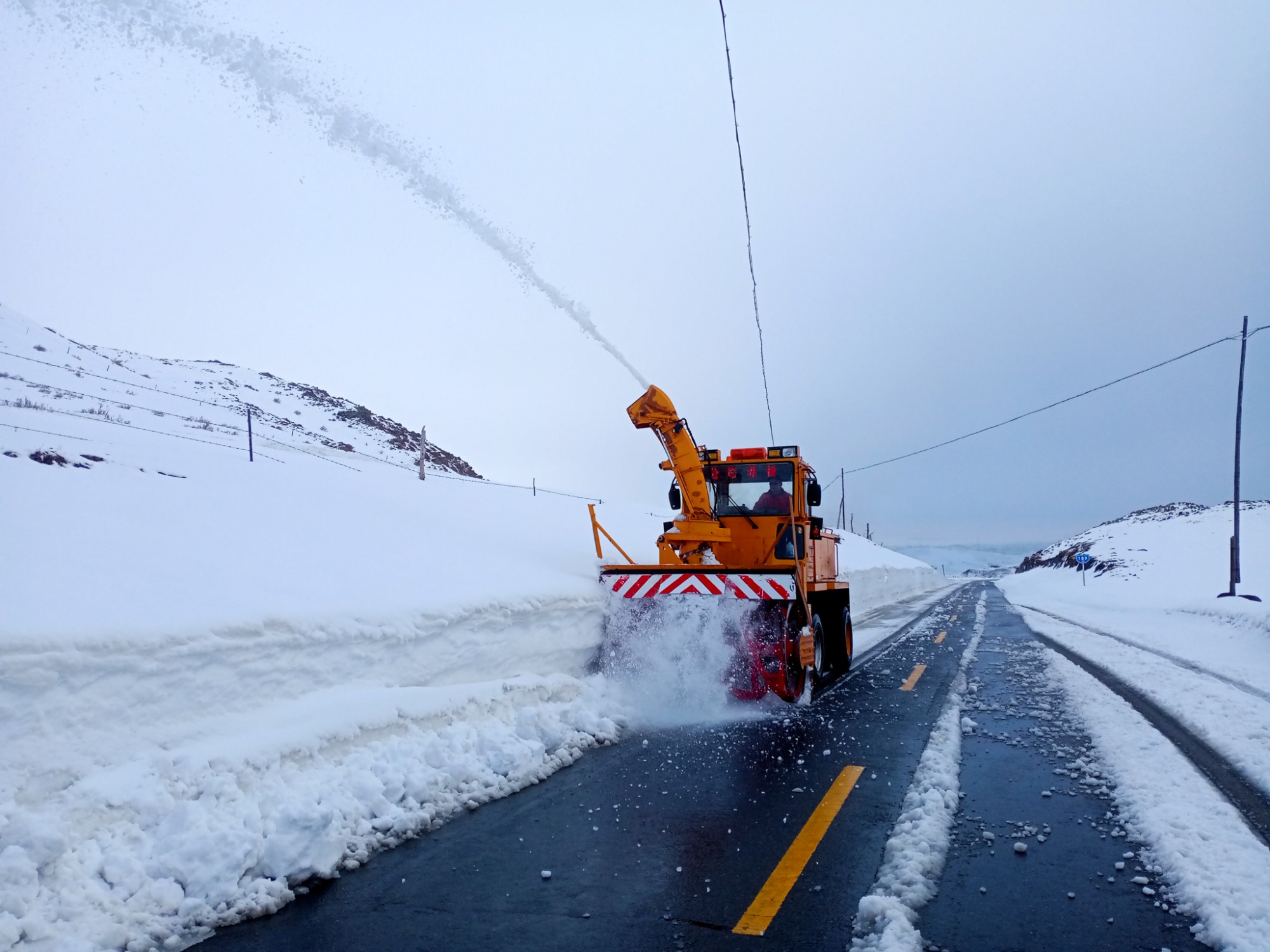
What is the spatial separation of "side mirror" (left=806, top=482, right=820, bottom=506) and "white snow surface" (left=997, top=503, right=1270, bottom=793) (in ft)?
14.2

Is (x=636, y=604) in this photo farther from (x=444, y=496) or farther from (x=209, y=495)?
(x=444, y=496)

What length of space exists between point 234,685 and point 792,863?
3466 mm

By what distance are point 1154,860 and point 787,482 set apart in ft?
22.1

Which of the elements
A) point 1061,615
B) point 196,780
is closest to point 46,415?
point 196,780

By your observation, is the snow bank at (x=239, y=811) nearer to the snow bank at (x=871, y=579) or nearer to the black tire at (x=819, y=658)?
the black tire at (x=819, y=658)

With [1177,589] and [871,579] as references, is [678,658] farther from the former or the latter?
[1177,589]

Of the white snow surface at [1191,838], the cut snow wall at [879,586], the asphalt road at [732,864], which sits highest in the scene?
the white snow surface at [1191,838]

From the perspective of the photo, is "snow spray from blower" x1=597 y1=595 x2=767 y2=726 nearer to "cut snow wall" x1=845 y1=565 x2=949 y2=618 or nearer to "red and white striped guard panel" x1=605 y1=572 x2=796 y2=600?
"red and white striped guard panel" x1=605 y1=572 x2=796 y2=600

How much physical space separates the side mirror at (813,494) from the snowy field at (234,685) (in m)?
3.18

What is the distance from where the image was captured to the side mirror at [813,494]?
1066 cm

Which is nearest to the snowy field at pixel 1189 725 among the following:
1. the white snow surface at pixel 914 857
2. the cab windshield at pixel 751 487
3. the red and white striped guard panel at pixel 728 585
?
the white snow surface at pixel 914 857

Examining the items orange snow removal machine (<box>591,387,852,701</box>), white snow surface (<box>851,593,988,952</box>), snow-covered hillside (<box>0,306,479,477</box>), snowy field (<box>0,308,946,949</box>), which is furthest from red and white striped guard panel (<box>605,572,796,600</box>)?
snow-covered hillside (<box>0,306,479,477</box>)

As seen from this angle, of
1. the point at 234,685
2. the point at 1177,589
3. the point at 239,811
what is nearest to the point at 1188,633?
the point at 234,685

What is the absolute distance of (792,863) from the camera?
4.24m
